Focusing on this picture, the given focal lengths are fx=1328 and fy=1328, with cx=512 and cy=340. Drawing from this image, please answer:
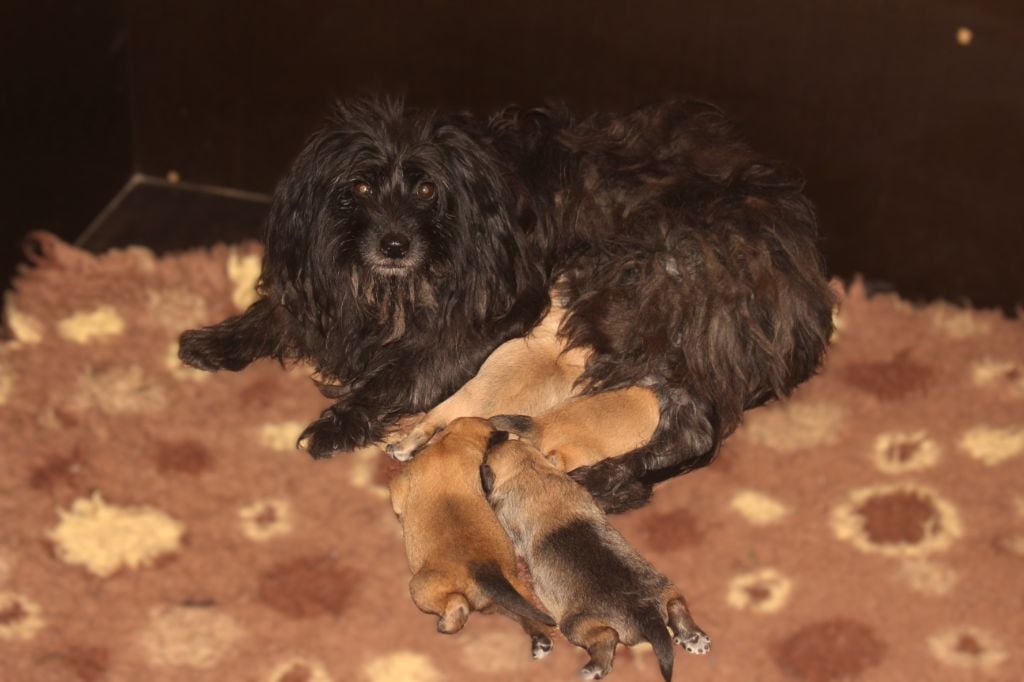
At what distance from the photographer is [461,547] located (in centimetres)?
299

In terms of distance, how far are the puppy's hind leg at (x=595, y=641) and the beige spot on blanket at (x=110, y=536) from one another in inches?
43.6

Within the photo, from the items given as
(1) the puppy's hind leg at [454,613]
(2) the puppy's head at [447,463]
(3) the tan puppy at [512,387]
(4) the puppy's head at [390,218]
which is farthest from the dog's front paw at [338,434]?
(1) the puppy's hind leg at [454,613]

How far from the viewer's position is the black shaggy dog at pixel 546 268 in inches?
136

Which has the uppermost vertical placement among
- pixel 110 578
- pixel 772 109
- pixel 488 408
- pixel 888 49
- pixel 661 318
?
pixel 888 49

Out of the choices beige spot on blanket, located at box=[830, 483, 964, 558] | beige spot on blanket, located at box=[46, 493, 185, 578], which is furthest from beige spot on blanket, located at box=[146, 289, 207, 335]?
beige spot on blanket, located at box=[830, 483, 964, 558]

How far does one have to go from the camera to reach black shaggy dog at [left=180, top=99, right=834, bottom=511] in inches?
136

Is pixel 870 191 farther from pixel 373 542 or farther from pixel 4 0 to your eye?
pixel 4 0

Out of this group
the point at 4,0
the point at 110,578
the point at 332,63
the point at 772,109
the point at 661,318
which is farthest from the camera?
the point at 332,63

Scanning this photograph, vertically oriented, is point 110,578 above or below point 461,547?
below

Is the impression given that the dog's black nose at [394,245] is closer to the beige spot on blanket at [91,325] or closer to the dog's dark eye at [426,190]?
the dog's dark eye at [426,190]

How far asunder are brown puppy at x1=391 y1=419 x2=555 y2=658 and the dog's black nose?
0.45 metres

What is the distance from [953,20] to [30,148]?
2.93 meters

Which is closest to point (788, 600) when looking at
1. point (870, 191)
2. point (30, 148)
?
point (870, 191)

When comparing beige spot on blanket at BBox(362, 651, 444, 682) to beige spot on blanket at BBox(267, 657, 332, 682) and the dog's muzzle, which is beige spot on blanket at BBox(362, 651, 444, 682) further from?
the dog's muzzle
